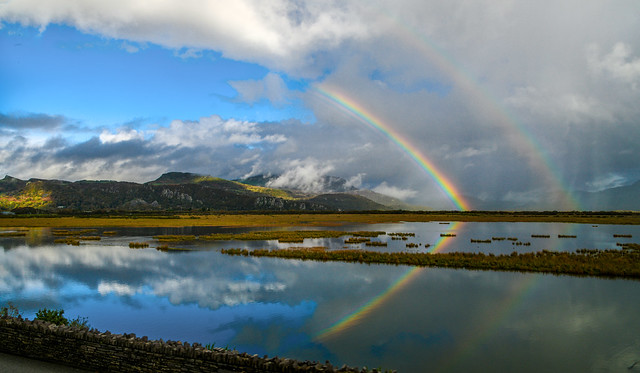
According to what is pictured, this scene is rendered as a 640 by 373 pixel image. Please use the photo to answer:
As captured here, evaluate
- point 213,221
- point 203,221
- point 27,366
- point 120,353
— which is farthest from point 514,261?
point 203,221

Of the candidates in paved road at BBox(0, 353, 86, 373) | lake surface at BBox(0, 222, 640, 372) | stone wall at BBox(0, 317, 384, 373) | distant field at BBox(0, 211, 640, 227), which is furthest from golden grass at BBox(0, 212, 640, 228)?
paved road at BBox(0, 353, 86, 373)

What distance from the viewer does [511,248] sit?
53.8m

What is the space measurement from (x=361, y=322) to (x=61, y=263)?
37.1m

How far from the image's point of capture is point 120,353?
12469 mm

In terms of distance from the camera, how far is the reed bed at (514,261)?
35.6 metres

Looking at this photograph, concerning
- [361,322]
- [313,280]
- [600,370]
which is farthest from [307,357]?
[313,280]

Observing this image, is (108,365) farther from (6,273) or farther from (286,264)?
(6,273)

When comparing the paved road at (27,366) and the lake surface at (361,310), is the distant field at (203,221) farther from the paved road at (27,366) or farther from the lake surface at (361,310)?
the paved road at (27,366)

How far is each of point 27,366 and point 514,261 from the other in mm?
39998

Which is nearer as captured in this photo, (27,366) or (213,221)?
(27,366)

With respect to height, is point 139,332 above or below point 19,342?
below

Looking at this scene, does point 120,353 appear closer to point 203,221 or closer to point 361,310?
point 361,310

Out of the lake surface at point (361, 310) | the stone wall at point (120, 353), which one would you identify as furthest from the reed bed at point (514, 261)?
the stone wall at point (120, 353)

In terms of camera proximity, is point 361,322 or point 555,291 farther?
point 555,291
